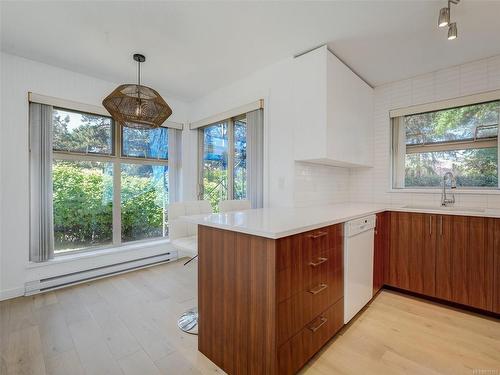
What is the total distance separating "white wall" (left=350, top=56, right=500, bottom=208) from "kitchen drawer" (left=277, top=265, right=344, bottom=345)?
1.85 meters

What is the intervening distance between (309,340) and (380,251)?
141cm

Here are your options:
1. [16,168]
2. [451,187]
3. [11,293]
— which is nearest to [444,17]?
[451,187]

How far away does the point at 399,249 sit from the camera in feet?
8.19

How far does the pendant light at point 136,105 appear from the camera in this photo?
212cm

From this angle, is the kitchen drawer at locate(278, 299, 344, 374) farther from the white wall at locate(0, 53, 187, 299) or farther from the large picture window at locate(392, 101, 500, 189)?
the white wall at locate(0, 53, 187, 299)

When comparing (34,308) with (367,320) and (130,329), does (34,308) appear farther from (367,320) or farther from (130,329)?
(367,320)

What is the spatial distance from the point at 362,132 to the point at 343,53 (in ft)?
3.11

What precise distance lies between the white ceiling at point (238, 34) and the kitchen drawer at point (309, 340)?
2217 millimetres

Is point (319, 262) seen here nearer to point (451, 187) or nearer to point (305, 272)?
point (305, 272)

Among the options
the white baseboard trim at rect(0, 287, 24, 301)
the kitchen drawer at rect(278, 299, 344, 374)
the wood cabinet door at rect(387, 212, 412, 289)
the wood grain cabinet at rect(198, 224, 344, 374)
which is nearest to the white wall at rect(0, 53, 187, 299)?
the white baseboard trim at rect(0, 287, 24, 301)

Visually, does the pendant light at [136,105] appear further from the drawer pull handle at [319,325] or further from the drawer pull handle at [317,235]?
the drawer pull handle at [319,325]

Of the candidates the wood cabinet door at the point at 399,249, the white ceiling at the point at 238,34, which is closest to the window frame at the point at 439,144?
the white ceiling at the point at 238,34

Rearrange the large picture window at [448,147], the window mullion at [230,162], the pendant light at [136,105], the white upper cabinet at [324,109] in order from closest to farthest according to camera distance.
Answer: the pendant light at [136,105] → the white upper cabinet at [324,109] → the large picture window at [448,147] → the window mullion at [230,162]

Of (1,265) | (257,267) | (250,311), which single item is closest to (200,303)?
(250,311)
